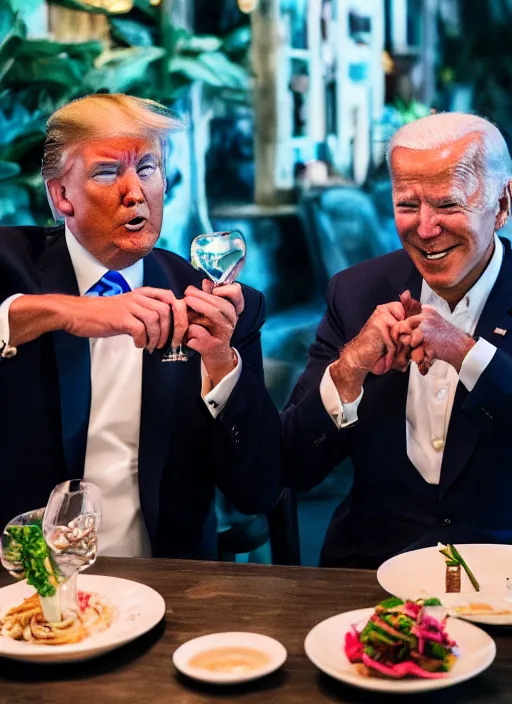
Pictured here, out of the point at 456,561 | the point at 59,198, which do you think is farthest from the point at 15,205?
the point at 456,561

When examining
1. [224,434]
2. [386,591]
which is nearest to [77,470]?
[224,434]

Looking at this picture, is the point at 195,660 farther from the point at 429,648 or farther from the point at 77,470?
the point at 77,470

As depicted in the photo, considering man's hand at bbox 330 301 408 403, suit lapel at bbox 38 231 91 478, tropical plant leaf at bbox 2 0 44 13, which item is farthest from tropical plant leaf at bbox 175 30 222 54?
man's hand at bbox 330 301 408 403

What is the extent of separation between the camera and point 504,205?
262 cm

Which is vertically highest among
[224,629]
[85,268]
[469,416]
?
[85,268]

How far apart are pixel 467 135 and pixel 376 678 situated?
1447mm

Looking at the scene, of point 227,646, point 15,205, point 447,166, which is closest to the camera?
point 227,646

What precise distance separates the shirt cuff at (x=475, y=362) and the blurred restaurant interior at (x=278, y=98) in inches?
77.0

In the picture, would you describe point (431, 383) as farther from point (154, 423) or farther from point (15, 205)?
point (15, 205)

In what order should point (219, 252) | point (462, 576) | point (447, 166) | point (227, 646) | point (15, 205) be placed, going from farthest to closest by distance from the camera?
point (15, 205)
point (447, 166)
point (219, 252)
point (462, 576)
point (227, 646)

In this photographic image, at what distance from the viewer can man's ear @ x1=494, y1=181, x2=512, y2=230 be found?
2.61 m

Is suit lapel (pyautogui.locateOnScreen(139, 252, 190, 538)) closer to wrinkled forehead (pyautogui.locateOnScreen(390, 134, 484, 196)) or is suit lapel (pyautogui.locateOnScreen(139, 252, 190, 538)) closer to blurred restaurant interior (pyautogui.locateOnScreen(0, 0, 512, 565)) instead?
wrinkled forehead (pyautogui.locateOnScreen(390, 134, 484, 196))

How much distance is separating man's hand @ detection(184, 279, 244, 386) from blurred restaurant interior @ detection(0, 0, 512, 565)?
192 centimetres

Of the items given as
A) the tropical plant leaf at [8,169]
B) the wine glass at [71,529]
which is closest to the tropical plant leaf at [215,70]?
the tropical plant leaf at [8,169]
